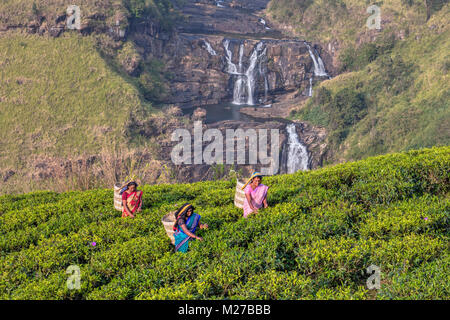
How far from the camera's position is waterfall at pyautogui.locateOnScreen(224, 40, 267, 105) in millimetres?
39000

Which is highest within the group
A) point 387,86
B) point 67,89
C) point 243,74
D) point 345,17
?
point 345,17

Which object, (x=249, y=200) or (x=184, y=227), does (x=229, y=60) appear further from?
(x=184, y=227)

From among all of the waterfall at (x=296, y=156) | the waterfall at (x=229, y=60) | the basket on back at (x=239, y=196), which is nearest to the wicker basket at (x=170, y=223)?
the basket on back at (x=239, y=196)

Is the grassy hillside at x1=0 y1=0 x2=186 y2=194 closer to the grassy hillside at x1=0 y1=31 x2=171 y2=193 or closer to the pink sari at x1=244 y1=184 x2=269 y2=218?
the grassy hillside at x1=0 y1=31 x2=171 y2=193

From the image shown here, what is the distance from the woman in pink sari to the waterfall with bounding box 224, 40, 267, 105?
105 feet

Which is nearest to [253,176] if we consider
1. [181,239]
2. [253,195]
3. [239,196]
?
[253,195]

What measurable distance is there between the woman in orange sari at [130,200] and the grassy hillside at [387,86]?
81.9ft

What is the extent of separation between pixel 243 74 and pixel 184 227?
114 feet

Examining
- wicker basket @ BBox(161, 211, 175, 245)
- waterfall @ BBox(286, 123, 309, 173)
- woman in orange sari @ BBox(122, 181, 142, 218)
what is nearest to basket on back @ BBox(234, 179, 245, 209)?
wicker basket @ BBox(161, 211, 175, 245)

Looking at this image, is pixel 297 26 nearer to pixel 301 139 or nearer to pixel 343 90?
pixel 343 90

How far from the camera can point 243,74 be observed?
39.4 metres

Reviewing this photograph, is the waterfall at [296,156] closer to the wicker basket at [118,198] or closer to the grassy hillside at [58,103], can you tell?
the grassy hillside at [58,103]

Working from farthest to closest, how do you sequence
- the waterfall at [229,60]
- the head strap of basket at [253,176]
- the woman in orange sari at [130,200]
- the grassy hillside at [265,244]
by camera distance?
the waterfall at [229,60]
the woman in orange sari at [130,200]
the head strap of basket at [253,176]
the grassy hillside at [265,244]

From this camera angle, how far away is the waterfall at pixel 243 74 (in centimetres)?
3900
